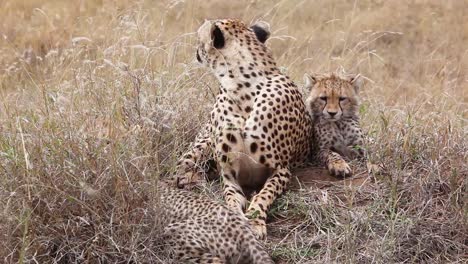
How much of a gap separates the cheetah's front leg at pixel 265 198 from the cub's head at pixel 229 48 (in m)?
0.62

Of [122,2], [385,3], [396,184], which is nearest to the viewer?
[396,184]

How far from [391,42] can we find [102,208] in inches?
255

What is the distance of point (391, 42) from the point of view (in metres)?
10.3

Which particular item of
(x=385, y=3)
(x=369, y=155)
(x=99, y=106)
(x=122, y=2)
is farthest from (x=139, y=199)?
(x=385, y=3)

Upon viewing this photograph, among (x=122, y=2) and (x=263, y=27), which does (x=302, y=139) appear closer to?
(x=263, y=27)

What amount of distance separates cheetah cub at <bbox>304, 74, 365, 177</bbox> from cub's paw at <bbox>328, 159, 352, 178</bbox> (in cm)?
11

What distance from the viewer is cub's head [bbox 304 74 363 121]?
539 centimetres

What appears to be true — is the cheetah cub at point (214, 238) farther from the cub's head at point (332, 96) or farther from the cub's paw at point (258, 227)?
the cub's head at point (332, 96)

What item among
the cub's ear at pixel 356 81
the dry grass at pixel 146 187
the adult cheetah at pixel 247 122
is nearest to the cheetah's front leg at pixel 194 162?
the adult cheetah at pixel 247 122

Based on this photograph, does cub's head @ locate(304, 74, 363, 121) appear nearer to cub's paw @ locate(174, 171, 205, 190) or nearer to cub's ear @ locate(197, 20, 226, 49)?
cub's ear @ locate(197, 20, 226, 49)

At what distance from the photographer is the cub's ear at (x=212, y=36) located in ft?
17.3

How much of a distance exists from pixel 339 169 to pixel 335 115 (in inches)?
14.4

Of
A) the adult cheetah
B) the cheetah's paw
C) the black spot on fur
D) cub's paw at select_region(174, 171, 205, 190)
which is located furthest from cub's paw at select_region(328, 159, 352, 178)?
the black spot on fur

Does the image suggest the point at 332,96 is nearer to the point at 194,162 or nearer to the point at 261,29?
the point at 261,29
